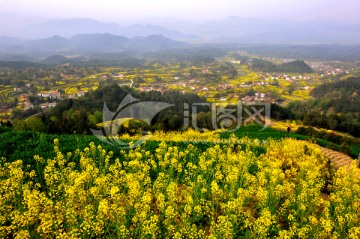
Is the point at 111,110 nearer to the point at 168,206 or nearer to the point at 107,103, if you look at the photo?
the point at 107,103

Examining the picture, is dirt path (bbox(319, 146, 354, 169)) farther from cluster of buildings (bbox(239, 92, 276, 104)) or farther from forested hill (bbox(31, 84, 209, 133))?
cluster of buildings (bbox(239, 92, 276, 104))

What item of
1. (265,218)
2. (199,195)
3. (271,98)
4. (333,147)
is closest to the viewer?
(265,218)

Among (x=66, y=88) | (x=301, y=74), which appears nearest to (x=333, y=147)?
(x=66, y=88)

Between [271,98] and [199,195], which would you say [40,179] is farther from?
[271,98]

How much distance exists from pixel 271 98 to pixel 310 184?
8438 cm

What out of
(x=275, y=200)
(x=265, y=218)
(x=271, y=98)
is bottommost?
(x=271, y=98)

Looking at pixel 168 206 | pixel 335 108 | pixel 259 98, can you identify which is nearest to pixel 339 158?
pixel 168 206

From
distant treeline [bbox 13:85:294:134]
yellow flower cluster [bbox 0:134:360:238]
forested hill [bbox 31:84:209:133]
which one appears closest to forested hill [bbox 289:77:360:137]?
distant treeline [bbox 13:85:294:134]

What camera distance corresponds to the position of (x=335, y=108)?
7231 centimetres

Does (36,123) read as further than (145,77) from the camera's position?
No

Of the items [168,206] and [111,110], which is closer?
[168,206]

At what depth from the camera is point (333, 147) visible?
20938 millimetres

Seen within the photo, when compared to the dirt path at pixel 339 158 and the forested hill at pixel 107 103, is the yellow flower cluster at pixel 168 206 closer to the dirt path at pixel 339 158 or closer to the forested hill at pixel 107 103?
the dirt path at pixel 339 158

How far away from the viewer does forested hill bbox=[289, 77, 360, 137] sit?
141 feet
